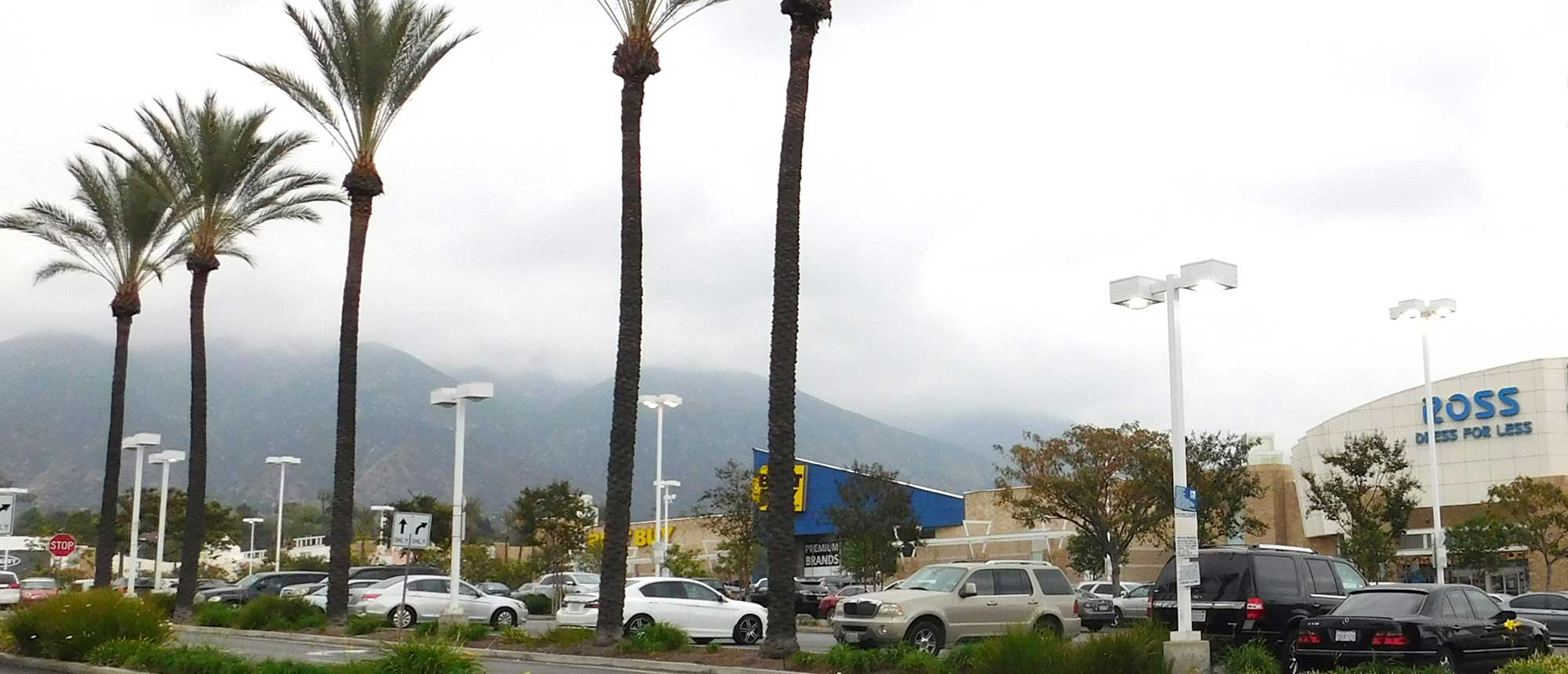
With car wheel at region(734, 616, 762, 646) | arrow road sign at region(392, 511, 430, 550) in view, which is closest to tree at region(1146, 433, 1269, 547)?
car wheel at region(734, 616, 762, 646)

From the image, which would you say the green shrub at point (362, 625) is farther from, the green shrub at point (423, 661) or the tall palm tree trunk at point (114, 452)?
the tall palm tree trunk at point (114, 452)

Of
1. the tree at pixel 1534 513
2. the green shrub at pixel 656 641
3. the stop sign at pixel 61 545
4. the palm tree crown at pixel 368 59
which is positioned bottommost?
the green shrub at pixel 656 641

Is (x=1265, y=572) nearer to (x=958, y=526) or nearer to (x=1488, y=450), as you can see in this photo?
(x=1488, y=450)

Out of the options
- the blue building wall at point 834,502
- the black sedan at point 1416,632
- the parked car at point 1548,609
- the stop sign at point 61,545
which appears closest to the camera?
the black sedan at point 1416,632

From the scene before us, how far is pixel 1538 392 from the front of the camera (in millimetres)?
49438

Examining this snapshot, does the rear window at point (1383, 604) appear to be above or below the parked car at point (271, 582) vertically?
above

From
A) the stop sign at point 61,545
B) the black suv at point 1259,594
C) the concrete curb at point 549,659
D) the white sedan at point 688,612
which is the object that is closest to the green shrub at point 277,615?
the concrete curb at point 549,659

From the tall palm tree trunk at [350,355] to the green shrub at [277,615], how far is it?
0.64 metres

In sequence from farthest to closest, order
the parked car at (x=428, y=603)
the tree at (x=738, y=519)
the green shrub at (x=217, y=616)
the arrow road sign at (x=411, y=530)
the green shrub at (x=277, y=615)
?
the tree at (x=738, y=519)
the green shrub at (x=217, y=616)
the parked car at (x=428, y=603)
the green shrub at (x=277, y=615)
the arrow road sign at (x=411, y=530)

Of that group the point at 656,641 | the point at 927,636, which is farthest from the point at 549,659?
the point at 927,636

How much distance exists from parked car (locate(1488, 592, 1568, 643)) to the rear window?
1231 cm

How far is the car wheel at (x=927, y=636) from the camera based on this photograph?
22.3 metres

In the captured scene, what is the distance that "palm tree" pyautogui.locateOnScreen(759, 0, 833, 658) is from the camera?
22.0 m

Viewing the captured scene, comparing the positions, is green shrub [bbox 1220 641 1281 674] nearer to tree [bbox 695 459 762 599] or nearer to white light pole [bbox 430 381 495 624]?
white light pole [bbox 430 381 495 624]
